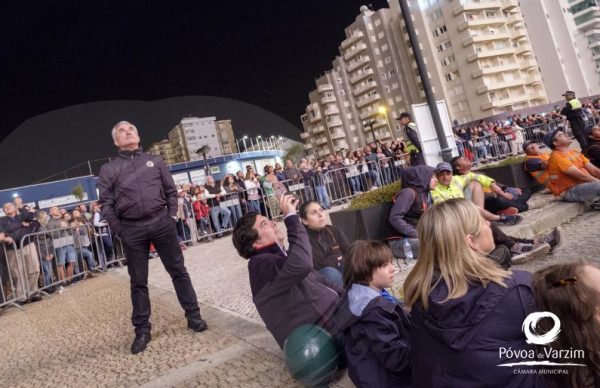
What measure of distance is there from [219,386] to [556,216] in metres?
5.48

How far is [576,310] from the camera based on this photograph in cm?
147

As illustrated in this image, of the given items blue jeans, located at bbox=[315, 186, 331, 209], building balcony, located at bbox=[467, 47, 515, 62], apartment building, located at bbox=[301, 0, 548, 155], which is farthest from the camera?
apartment building, located at bbox=[301, 0, 548, 155]

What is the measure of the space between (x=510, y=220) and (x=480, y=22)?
62.9 metres

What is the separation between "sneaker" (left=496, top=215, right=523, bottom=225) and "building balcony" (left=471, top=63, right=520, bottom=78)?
5791 cm

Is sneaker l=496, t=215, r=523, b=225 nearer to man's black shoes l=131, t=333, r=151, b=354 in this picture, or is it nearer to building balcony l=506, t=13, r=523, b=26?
man's black shoes l=131, t=333, r=151, b=354

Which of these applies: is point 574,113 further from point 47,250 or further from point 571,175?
point 47,250

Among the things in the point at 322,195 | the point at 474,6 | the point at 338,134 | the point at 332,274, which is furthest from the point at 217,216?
the point at 338,134

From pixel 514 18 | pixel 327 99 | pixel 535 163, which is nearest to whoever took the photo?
pixel 535 163

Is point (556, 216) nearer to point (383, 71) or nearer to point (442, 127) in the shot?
point (442, 127)

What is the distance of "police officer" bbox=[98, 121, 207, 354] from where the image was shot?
400 cm

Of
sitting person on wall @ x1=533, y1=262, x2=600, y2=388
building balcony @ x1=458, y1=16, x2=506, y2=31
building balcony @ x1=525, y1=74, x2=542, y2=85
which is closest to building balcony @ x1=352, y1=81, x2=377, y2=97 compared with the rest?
building balcony @ x1=458, y1=16, x2=506, y2=31

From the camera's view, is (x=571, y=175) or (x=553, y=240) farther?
(x=571, y=175)

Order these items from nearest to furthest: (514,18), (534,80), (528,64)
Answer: (534,80) < (528,64) < (514,18)

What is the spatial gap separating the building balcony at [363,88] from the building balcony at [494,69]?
804 inches
